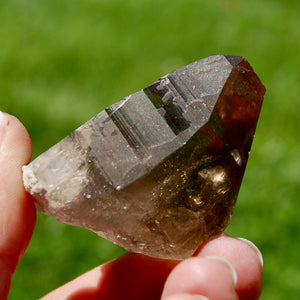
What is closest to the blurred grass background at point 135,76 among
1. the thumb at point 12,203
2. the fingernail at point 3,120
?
the thumb at point 12,203

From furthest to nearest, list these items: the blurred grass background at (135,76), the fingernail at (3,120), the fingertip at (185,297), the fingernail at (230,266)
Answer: the blurred grass background at (135,76) → the fingernail at (3,120) → the fingernail at (230,266) → the fingertip at (185,297)

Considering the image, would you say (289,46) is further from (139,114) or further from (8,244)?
(8,244)

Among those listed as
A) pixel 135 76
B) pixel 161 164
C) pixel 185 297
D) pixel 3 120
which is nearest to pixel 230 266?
pixel 185 297

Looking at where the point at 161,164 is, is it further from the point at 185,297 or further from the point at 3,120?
the point at 3,120

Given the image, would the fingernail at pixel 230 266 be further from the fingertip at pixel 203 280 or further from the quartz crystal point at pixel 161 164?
the quartz crystal point at pixel 161 164

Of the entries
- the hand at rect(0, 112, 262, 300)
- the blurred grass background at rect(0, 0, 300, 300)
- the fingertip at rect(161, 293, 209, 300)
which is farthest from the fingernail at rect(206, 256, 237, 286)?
the blurred grass background at rect(0, 0, 300, 300)

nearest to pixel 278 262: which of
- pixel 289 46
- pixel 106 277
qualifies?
pixel 106 277

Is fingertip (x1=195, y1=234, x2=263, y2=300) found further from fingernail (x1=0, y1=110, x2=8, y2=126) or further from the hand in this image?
fingernail (x1=0, y1=110, x2=8, y2=126)
